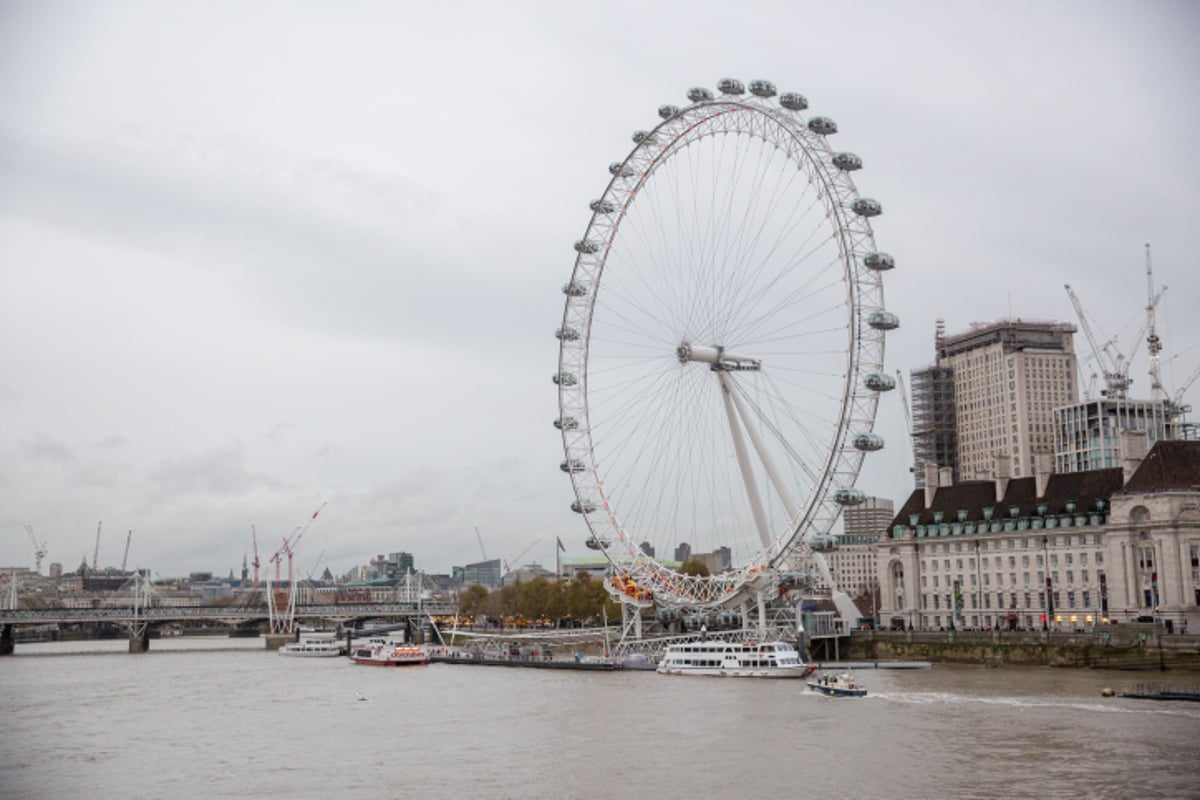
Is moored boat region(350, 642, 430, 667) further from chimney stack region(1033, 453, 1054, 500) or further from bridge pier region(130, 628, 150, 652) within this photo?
chimney stack region(1033, 453, 1054, 500)

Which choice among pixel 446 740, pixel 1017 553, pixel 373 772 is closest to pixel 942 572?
pixel 1017 553

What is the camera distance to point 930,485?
101 metres

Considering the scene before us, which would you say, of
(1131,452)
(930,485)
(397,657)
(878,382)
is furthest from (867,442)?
(397,657)

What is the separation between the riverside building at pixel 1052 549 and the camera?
76.8 m

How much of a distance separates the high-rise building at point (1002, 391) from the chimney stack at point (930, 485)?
61.5m

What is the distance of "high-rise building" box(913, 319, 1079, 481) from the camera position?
6521 inches

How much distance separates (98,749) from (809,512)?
40058 millimetres

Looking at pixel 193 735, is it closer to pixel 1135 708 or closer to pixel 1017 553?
pixel 1135 708

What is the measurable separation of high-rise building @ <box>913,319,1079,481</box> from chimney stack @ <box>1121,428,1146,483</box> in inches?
3149

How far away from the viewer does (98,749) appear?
47094 mm

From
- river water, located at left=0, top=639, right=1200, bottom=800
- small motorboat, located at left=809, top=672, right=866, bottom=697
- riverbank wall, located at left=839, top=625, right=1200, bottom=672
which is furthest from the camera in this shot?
riverbank wall, located at left=839, top=625, right=1200, bottom=672

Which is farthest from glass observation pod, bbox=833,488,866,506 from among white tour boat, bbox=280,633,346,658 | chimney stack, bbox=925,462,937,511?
white tour boat, bbox=280,633,346,658

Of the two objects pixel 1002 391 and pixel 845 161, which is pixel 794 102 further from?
pixel 1002 391

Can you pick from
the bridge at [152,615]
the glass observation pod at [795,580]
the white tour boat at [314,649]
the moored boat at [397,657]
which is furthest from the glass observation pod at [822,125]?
the bridge at [152,615]
